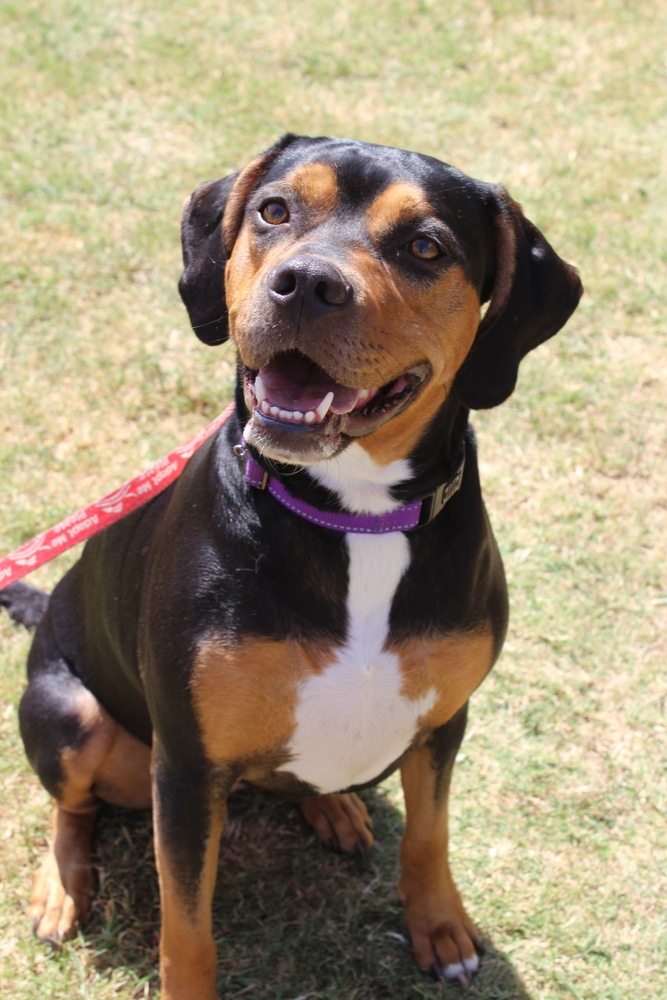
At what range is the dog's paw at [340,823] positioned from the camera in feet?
14.2

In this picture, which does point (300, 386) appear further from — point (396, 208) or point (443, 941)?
point (443, 941)

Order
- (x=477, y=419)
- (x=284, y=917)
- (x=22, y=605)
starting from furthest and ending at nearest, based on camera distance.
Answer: (x=477, y=419) < (x=22, y=605) < (x=284, y=917)

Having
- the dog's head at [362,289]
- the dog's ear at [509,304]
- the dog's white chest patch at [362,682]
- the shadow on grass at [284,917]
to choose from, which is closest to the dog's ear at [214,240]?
the dog's head at [362,289]

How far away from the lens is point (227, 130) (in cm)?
793

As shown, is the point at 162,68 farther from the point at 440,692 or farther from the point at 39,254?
the point at 440,692

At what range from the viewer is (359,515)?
3.28m

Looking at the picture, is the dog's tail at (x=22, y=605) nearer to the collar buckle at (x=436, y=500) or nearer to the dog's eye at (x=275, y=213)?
the collar buckle at (x=436, y=500)

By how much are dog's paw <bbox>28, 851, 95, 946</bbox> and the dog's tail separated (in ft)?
3.70

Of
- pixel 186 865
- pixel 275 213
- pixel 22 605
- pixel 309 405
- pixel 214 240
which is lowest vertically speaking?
pixel 22 605

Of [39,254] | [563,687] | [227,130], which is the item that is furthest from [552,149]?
[563,687]

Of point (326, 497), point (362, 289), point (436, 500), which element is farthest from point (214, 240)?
point (436, 500)

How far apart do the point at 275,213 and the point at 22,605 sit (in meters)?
2.43

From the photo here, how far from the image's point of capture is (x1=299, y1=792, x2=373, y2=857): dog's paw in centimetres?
434

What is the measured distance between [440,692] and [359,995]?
50.9 inches
